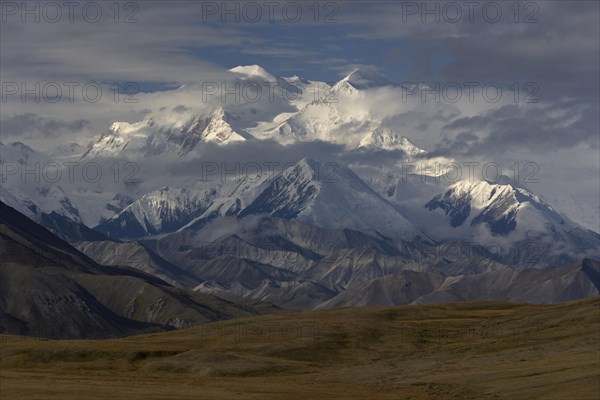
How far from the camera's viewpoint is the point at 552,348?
18600 centimetres

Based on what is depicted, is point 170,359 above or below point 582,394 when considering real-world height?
below

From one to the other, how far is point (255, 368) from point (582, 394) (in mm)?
66077

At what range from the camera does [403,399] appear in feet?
490

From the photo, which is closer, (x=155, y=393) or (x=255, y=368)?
(x=155, y=393)

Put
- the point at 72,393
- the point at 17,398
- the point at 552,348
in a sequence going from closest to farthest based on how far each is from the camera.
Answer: the point at 17,398 < the point at 72,393 < the point at 552,348

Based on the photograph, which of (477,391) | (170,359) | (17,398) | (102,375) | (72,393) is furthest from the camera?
(170,359)

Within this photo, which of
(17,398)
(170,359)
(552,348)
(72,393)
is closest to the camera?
(17,398)

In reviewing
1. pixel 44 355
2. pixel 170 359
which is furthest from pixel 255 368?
pixel 44 355

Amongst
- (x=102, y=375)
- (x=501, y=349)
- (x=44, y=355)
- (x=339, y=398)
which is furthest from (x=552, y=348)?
(x=44, y=355)

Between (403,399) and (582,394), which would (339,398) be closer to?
(403,399)

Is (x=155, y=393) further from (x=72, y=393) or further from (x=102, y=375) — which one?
(x=102, y=375)

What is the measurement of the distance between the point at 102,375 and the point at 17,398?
4645cm

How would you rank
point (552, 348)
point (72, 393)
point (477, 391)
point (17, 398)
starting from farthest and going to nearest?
point (552, 348) < point (477, 391) < point (72, 393) < point (17, 398)

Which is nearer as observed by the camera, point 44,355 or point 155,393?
point 155,393
